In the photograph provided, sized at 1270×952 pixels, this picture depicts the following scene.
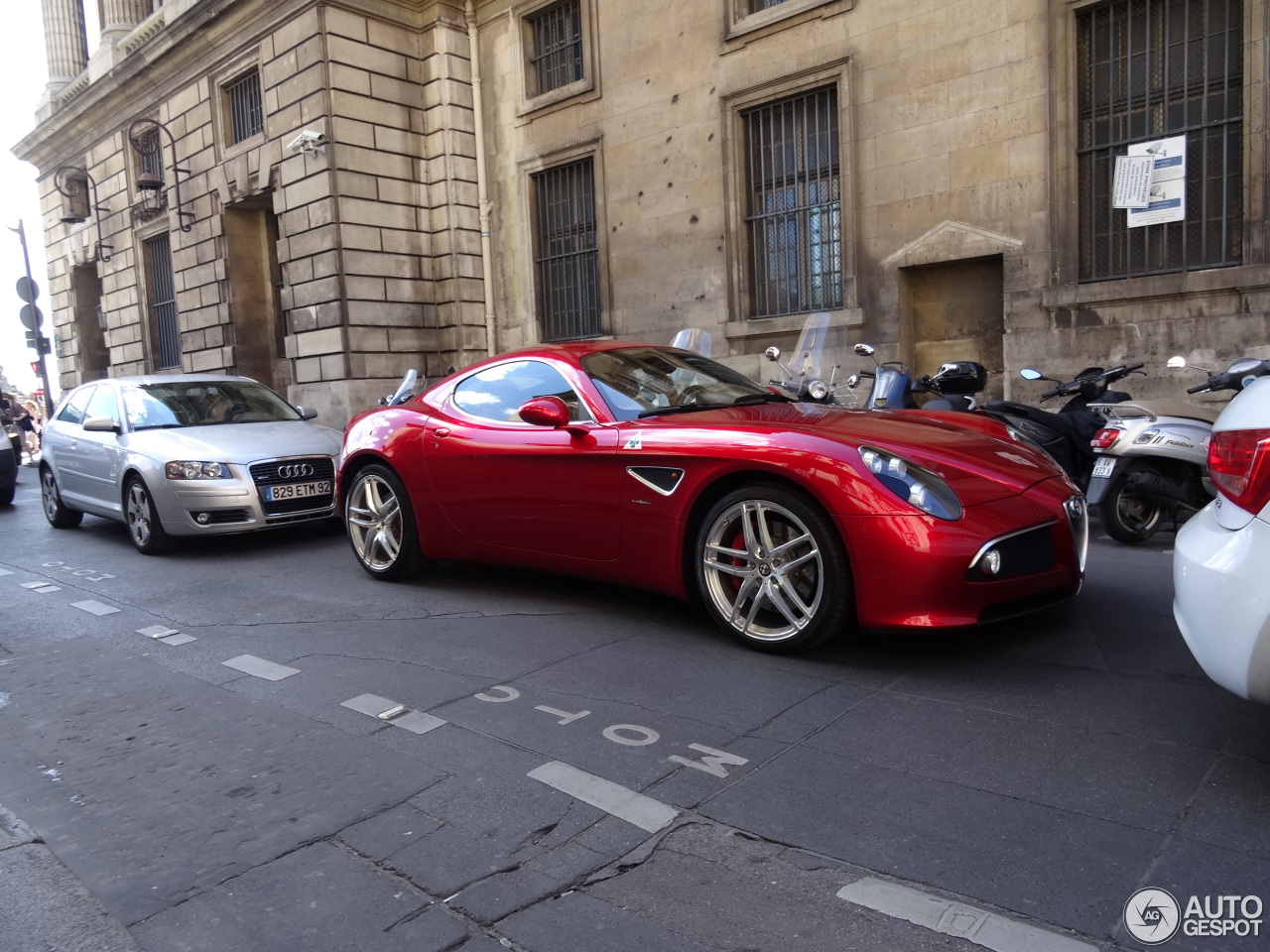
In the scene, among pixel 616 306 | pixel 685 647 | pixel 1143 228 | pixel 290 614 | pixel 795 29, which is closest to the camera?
pixel 685 647

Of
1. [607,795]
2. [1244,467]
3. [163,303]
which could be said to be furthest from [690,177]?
[163,303]

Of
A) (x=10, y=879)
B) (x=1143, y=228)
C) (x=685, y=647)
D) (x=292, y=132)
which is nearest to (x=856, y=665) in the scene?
(x=685, y=647)

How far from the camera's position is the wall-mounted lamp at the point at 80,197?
23016 mm

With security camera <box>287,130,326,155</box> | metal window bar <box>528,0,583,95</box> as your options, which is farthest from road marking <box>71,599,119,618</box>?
metal window bar <box>528,0,583,95</box>

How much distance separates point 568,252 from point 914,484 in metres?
12.5

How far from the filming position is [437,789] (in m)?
2.95

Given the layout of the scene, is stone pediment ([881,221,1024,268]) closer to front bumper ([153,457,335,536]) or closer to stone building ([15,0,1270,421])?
stone building ([15,0,1270,421])

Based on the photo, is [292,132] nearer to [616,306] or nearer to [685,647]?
[616,306]

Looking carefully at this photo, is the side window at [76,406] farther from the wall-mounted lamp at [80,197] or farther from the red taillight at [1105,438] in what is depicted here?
the wall-mounted lamp at [80,197]

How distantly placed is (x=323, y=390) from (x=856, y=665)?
13682mm

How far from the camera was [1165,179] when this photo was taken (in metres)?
9.59

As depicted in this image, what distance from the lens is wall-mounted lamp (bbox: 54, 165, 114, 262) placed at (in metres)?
23.0

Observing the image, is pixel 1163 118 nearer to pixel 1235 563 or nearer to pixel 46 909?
pixel 1235 563

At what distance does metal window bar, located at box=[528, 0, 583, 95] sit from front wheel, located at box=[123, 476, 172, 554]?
10070 mm
